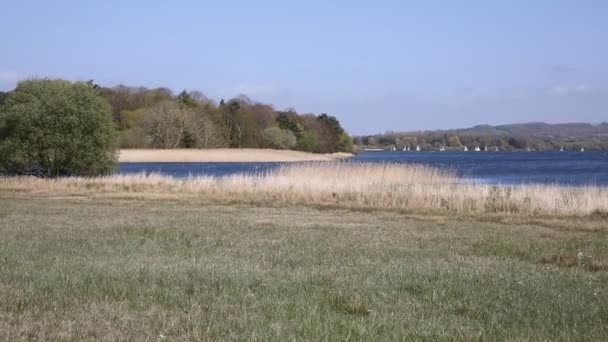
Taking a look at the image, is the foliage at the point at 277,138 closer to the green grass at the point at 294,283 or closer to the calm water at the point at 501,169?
the calm water at the point at 501,169

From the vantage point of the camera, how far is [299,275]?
8781 mm

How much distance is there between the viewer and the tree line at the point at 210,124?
10894cm

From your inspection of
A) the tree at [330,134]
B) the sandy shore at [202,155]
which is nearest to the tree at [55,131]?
the sandy shore at [202,155]

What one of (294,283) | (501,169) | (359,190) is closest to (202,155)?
(501,169)

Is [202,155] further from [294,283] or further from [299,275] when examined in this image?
[294,283]

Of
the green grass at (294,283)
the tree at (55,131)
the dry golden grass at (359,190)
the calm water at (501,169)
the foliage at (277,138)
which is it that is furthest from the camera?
the foliage at (277,138)

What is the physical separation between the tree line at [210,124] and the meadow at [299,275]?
8429 centimetres

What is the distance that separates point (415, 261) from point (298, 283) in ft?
9.35

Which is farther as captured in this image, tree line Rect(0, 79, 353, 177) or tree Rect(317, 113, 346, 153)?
tree Rect(317, 113, 346, 153)

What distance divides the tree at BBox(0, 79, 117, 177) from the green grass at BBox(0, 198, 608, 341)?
26.6 m

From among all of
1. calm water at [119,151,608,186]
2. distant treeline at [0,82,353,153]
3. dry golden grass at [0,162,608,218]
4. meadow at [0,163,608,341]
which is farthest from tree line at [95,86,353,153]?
meadow at [0,163,608,341]

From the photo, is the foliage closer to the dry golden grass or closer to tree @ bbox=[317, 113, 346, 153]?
tree @ bbox=[317, 113, 346, 153]

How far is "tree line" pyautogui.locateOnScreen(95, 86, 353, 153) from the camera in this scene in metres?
109

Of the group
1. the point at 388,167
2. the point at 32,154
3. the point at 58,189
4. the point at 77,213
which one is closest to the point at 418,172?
the point at 388,167
